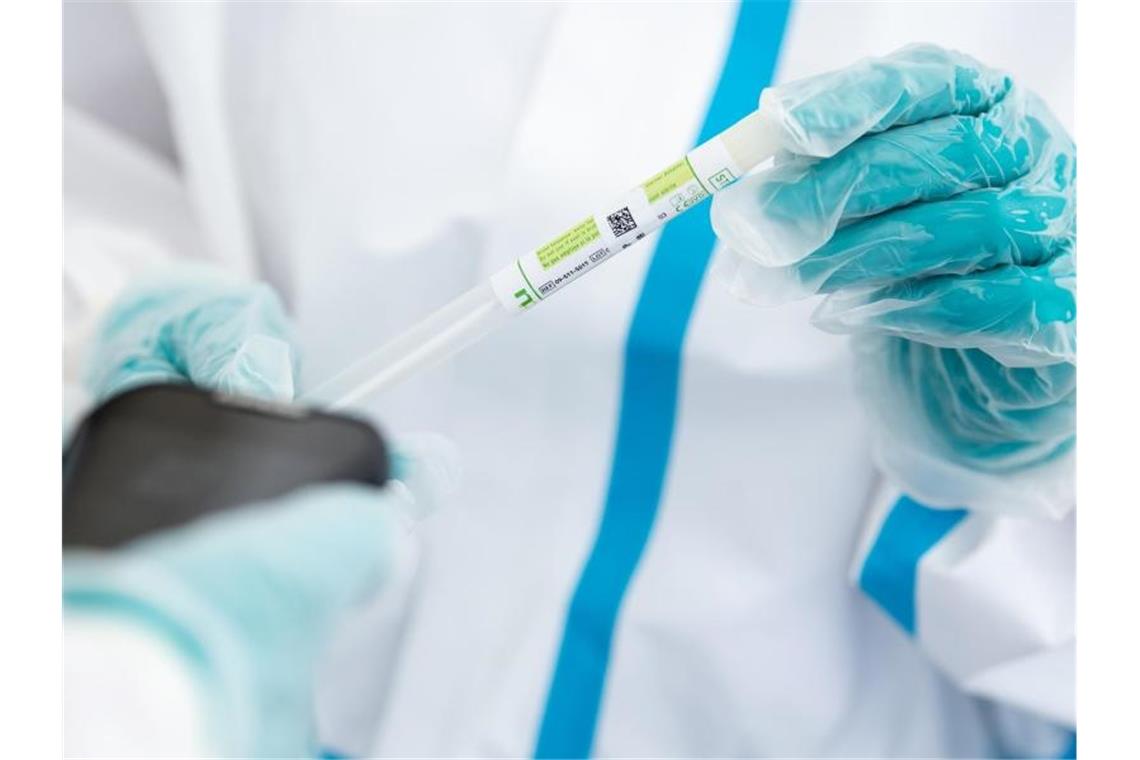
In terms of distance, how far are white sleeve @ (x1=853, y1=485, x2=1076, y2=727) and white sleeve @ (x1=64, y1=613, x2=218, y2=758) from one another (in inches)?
20.0

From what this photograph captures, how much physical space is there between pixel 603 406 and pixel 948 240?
→ 0.27 meters

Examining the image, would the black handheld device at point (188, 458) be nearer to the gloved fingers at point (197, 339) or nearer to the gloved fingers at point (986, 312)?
the gloved fingers at point (197, 339)

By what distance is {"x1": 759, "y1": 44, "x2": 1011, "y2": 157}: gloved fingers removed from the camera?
1.62ft

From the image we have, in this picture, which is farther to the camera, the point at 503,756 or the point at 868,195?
the point at 503,756

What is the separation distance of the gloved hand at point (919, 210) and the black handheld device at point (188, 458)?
265mm

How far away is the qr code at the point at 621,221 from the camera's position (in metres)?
0.51

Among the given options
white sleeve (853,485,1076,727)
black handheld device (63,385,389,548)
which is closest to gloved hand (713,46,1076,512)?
white sleeve (853,485,1076,727)

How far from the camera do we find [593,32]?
2.17ft

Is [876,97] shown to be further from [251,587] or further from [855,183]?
[251,587]

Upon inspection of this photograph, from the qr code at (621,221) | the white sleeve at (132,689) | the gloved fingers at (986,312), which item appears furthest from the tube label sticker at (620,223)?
the white sleeve at (132,689)

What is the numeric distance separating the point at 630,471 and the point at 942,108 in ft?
1.07

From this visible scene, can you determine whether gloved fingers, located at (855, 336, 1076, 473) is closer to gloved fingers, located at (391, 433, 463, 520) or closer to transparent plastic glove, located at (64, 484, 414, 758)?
gloved fingers, located at (391, 433, 463, 520)

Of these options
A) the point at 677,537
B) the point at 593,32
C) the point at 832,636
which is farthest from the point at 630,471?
the point at 593,32
